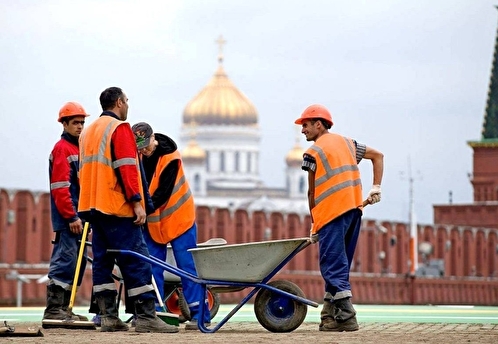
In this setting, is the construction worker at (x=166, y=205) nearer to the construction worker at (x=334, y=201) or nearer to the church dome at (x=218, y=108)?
the construction worker at (x=334, y=201)

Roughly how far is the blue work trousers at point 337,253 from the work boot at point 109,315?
50.0 inches

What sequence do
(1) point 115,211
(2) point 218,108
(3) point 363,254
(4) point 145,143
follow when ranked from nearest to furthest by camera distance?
(1) point 115,211 → (4) point 145,143 → (3) point 363,254 → (2) point 218,108

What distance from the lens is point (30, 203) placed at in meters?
44.2

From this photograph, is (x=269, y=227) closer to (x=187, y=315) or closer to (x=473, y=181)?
(x=473, y=181)

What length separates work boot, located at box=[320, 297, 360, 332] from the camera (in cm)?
1067

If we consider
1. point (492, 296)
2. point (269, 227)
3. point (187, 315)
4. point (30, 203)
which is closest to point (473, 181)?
point (492, 296)

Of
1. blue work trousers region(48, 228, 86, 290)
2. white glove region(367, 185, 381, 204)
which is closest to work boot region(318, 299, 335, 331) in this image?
white glove region(367, 185, 381, 204)

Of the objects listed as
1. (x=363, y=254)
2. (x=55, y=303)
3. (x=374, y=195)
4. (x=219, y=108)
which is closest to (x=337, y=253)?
(x=374, y=195)

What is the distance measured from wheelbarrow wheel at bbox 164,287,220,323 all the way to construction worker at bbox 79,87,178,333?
3.48 feet

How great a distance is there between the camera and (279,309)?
10.7m

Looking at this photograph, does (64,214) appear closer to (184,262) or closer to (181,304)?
(184,262)

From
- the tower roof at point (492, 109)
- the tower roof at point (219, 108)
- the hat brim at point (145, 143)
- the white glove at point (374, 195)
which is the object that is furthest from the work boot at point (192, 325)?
the tower roof at point (219, 108)

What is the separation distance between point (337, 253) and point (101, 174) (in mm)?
1529

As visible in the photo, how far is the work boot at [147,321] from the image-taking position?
34.4 feet
